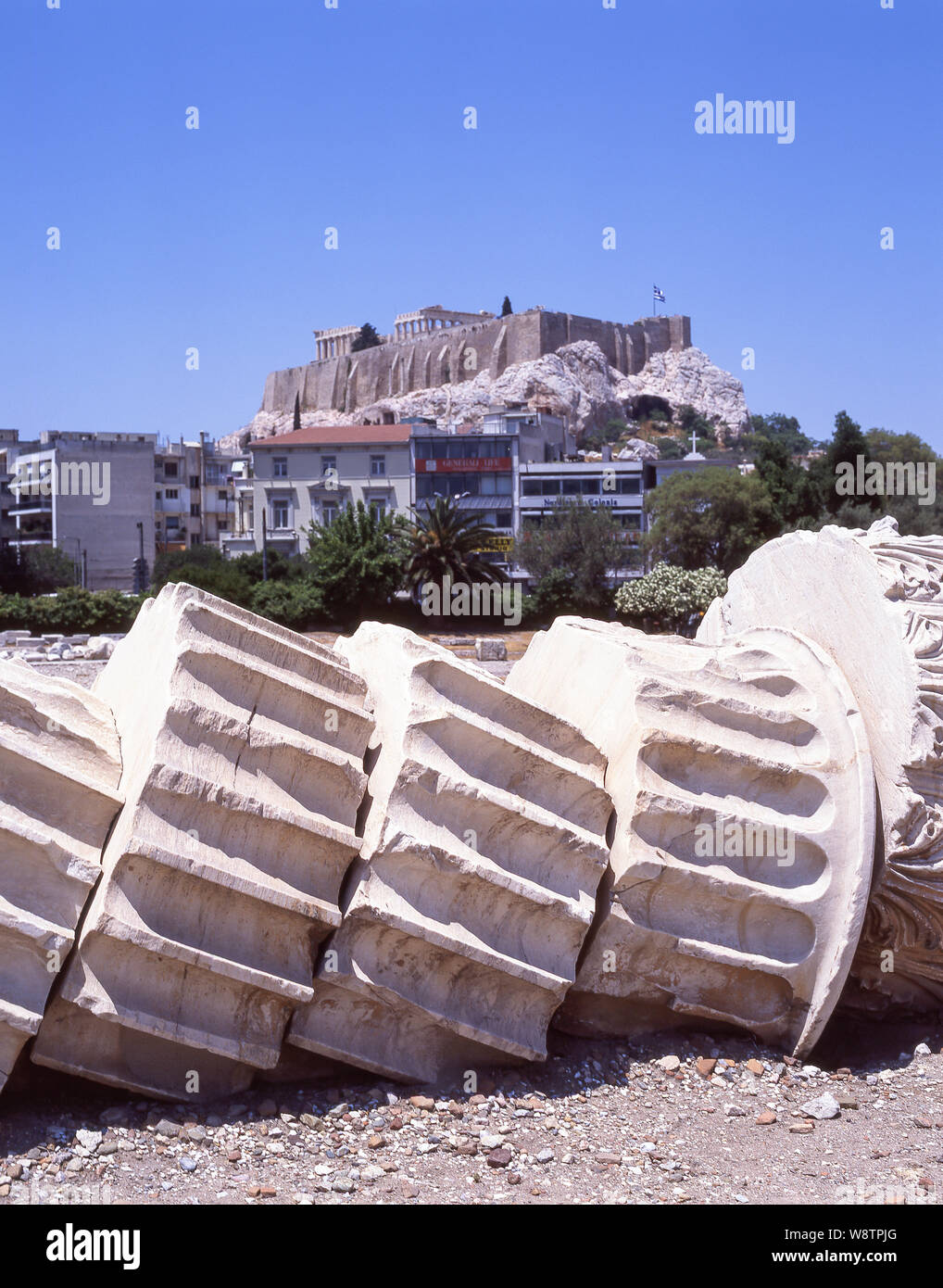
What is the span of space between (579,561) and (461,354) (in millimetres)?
65164

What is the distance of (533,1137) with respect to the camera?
443 cm

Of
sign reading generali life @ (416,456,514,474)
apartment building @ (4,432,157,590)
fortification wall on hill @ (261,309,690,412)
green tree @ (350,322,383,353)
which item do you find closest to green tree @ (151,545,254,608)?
apartment building @ (4,432,157,590)

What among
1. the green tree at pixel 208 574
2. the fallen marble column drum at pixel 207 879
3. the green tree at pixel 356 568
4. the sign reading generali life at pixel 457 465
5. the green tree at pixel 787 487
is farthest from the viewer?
the sign reading generali life at pixel 457 465

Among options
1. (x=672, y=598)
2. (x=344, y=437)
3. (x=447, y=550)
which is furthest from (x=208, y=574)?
(x=344, y=437)

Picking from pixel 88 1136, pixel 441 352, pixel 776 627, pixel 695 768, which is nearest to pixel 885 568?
pixel 776 627

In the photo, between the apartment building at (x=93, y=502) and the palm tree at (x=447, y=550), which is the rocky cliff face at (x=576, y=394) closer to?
the apartment building at (x=93, y=502)

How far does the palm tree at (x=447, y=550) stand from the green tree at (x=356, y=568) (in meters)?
0.74

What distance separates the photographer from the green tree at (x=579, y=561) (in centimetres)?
4184

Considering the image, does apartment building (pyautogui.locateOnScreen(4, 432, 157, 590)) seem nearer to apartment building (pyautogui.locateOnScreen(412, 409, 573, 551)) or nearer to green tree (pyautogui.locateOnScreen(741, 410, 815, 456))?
apartment building (pyautogui.locateOnScreen(412, 409, 573, 551))

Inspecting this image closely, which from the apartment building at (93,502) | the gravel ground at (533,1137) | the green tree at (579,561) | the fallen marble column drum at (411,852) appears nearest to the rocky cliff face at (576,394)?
the apartment building at (93,502)

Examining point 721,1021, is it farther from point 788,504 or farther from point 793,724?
point 788,504

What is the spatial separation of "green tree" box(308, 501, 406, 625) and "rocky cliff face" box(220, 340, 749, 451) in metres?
49.9

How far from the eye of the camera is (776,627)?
6.23 m

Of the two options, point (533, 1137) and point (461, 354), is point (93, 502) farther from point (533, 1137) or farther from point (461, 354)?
point (533, 1137)
